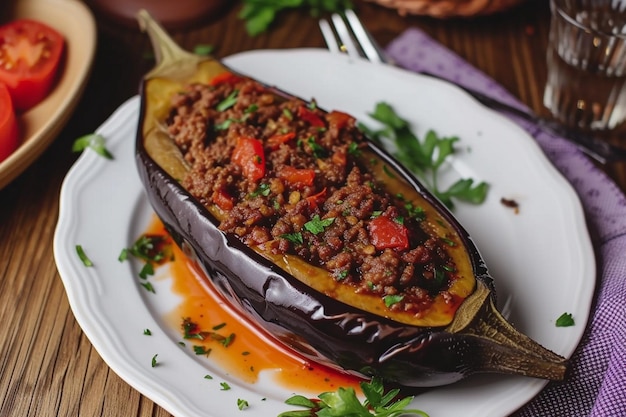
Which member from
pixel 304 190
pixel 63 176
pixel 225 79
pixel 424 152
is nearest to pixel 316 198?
pixel 304 190

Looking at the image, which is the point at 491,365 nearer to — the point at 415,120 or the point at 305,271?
the point at 305,271

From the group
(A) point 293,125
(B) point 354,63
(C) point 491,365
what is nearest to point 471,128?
(B) point 354,63

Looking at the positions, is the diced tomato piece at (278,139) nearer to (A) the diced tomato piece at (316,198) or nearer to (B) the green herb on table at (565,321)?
(A) the diced tomato piece at (316,198)

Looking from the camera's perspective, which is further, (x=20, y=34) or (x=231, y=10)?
(x=231, y=10)

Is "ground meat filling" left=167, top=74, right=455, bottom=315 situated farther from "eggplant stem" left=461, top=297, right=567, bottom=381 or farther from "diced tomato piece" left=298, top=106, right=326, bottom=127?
"eggplant stem" left=461, top=297, right=567, bottom=381

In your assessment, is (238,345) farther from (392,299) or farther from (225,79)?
(225,79)

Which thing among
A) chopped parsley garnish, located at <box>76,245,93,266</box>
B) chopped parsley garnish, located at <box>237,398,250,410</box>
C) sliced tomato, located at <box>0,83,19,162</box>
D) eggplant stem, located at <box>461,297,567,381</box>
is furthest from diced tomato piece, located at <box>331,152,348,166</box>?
sliced tomato, located at <box>0,83,19,162</box>
